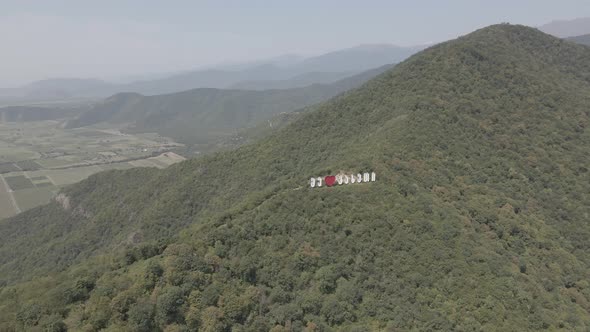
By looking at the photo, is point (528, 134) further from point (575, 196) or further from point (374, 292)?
point (374, 292)

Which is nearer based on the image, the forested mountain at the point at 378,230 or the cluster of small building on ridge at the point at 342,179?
the forested mountain at the point at 378,230

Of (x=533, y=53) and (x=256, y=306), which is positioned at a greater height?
(x=533, y=53)

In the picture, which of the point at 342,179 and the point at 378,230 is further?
the point at 342,179

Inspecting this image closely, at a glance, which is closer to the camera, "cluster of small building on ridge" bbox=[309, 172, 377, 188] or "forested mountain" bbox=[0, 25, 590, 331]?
"forested mountain" bbox=[0, 25, 590, 331]

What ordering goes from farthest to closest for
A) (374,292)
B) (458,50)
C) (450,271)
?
(458,50), (450,271), (374,292)

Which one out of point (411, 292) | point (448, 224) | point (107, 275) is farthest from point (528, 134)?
point (107, 275)
